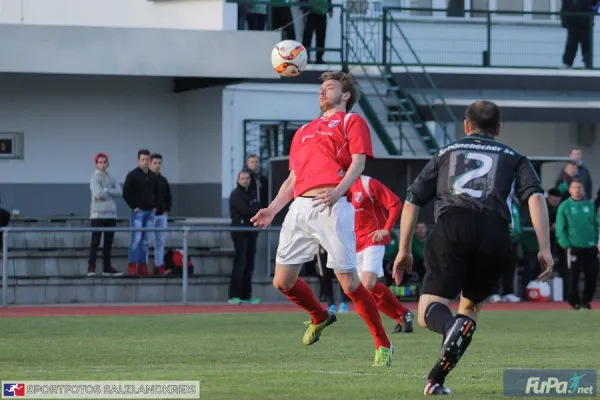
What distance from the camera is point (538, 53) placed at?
30188 mm

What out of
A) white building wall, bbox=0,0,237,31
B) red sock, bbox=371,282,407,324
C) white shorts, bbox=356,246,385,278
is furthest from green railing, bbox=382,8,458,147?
white shorts, bbox=356,246,385,278

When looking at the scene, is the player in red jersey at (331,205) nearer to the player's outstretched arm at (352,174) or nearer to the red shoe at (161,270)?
the player's outstretched arm at (352,174)

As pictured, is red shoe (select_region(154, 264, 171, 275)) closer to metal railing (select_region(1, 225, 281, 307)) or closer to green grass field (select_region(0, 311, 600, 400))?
metal railing (select_region(1, 225, 281, 307))

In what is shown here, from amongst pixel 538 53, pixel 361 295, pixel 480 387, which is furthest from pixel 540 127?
pixel 480 387

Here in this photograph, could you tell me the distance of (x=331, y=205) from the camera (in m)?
10.7

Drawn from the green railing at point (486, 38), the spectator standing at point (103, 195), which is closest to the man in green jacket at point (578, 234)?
the green railing at point (486, 38)

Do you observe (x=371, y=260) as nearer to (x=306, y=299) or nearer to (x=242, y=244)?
(x=306, y=299)

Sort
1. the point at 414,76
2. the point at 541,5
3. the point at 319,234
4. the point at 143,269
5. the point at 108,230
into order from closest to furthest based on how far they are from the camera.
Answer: the point at 319,234, the point at 108,230, the point at 143,269, the point at 414,76, the point at 541,5

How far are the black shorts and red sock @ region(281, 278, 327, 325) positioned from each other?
2.95 metres

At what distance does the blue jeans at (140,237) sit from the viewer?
72.6 ft

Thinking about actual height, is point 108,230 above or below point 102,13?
below

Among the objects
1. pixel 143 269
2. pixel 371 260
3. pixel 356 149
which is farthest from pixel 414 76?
pixel 356 149

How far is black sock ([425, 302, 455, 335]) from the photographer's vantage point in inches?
328

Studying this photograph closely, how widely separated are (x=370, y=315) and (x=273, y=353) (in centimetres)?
213
